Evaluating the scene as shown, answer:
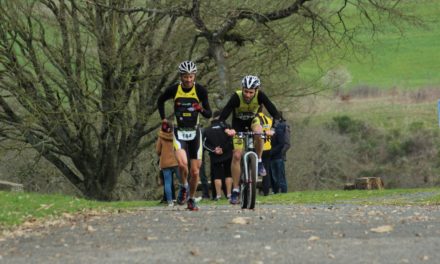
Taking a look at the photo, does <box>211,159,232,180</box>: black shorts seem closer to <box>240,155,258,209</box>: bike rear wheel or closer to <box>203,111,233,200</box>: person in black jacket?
<box>203,111,233,200</box>: person in black jacket

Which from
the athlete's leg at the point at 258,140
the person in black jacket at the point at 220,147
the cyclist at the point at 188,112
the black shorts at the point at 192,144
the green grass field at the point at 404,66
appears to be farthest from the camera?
the green grass field at the point at 404,66

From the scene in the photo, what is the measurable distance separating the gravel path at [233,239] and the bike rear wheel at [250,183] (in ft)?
3.82

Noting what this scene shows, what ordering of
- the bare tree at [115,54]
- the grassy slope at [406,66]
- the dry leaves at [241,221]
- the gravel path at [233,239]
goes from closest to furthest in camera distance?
1. the gravel path at [233,239]
2. the dry leaves at [241,221]
3. the bare tree at [115,54]
4. the grassy slope at [406,66]

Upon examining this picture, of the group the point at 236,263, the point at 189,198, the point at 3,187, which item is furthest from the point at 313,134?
the point at 236,263

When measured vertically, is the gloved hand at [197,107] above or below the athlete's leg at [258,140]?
above

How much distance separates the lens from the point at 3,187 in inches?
1025

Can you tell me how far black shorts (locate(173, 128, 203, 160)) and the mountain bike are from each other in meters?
0.57

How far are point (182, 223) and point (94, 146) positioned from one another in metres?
22.2

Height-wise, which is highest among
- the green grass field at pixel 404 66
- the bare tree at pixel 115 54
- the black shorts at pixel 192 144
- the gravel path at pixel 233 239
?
the green grass field at pixel 404 66

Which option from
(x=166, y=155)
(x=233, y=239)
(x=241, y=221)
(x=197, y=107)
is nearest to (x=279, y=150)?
(x=166, y=155)

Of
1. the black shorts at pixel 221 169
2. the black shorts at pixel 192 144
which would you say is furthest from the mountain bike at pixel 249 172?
the black shorts at pixel 221 169

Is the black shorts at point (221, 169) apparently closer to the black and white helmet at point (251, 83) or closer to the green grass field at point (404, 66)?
the black and white helmet at point (251, 83)

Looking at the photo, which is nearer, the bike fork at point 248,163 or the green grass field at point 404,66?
the bike fork at point 248,163

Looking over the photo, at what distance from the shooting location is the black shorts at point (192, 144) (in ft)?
51.1
